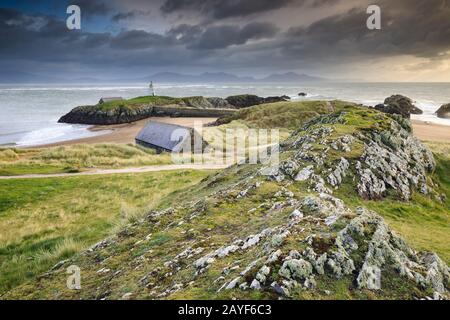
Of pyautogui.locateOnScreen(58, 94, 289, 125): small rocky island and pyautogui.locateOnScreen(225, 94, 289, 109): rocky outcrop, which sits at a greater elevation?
pyautogui.locateOnScreen(225, 94, 289, 109): rocky outcrop

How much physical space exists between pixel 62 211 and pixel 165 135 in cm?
3628

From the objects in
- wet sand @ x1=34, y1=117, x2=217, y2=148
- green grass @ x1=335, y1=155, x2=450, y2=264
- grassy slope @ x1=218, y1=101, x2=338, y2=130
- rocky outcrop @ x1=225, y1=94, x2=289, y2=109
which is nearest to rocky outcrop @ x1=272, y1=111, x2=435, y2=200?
green grass @ x1=335, y1=155, x2=450, y2=264

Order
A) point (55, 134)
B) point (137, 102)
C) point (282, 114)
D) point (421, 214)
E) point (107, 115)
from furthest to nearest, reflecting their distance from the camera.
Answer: point (137, 102) < point (107, 115) < point (55, 134) < point (282, 114) < point (421, 214)

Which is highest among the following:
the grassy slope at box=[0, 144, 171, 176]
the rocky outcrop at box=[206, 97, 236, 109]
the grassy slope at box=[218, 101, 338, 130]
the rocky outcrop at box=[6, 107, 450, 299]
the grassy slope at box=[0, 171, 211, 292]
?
the rocky outcrop at box=[206, 97, 236, 109]

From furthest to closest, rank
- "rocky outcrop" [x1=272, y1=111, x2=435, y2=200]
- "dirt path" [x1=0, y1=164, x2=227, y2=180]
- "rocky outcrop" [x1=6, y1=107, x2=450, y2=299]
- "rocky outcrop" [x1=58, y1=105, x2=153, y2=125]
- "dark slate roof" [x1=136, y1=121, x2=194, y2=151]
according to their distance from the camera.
A: 1. "rocky outcrop" [x1=58, y1=105, x2=153, y2=125]
2. "dark slate roof" [x1=136, y1=121, x2=194, y2=151]
3. "dirt path" [x1=0, y1=164, x2=227, y2=180]
4. "rocky outcrop" [x1=272, y1=111, x2=435, y2=200]
5. "rocky outcrop" [x1=6, y1=107, x2=450, y2=299]

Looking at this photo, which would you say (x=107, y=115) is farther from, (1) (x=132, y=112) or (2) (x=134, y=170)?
(2) (x=134, y=170)

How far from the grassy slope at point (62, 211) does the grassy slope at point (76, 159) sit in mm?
8761

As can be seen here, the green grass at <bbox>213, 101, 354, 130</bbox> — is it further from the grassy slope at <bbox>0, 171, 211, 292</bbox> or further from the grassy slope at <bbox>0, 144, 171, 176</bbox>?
the grassy slope at <bbox>0, 171, 211, 292</bbox>

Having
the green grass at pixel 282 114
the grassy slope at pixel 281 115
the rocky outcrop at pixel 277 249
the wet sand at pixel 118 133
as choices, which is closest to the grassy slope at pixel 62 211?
the rocky outcrop at pixel 277 249

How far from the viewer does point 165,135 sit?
205ft

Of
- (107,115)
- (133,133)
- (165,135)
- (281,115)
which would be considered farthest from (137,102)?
(165,135)

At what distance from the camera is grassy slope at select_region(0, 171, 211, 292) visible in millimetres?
16797

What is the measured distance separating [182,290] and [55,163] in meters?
51.1

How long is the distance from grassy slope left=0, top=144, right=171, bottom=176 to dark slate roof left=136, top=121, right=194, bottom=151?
232cm
